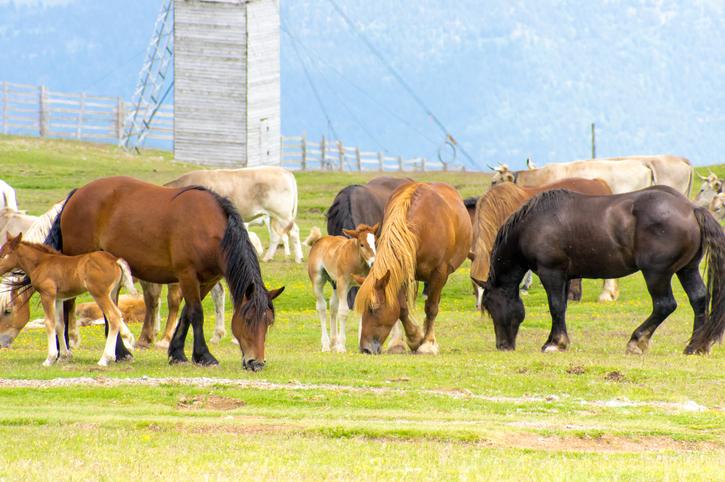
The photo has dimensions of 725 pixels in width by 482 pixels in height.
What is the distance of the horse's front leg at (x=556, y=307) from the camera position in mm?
18656

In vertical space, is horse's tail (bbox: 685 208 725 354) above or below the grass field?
above

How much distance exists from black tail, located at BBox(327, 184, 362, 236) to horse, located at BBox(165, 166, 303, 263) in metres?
6.20

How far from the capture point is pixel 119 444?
11344 millimetres

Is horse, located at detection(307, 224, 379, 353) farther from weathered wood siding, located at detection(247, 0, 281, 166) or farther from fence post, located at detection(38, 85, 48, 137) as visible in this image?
fence post, located at detection(38, 85, 48, 137)

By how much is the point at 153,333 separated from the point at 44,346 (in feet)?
5.69

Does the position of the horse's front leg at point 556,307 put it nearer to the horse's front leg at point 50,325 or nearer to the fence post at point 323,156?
the horse's front leg at point 50,325

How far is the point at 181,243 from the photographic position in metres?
16.5

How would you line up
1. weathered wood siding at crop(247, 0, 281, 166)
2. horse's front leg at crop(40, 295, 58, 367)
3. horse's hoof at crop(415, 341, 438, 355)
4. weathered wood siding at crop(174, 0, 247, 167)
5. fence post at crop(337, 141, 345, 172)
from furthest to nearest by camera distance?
1. fence post at crop(337, 141, 345, 172)
2. weathered wood siding at crop(247, 0, 281, 166)
3. weathered wood siding at crop(174, 0, 247, 167)
4. horse's hoof at crop(415, 341, 438, 355)
5. horse's front leg at crop(40, 295, 58, 367)

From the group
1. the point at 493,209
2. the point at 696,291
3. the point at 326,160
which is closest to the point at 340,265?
the point at 696,291

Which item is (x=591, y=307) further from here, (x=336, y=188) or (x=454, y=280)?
(x=336, y=188)

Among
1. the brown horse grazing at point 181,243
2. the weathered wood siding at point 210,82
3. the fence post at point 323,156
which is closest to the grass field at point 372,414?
the brown horse grazing at point 181,243

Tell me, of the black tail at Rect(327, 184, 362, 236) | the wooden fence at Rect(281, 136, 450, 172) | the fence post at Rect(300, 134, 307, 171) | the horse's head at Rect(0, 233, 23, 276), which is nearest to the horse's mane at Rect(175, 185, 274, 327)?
the horse's head at Rect(0, 233, 23, 276)

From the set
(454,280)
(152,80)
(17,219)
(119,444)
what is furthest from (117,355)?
(152,80)

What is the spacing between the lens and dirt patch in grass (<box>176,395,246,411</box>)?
13648 mm
